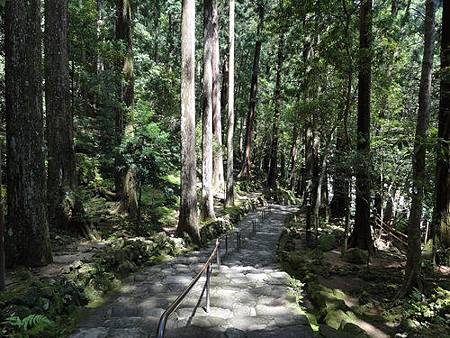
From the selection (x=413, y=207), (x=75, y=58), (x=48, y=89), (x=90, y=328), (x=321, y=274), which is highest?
(x=75, y=58)

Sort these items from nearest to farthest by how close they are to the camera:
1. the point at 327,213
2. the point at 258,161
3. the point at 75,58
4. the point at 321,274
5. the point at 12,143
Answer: the point at 12,143
the point at 321,274
the point at 75,58
the point at 327,213
the point at 258,161

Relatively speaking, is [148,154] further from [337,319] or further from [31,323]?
[337,319]

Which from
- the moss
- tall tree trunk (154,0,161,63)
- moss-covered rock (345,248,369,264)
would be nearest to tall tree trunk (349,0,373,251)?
moss-covered rock (345,248,369,264)

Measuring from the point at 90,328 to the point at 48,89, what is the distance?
7.17m

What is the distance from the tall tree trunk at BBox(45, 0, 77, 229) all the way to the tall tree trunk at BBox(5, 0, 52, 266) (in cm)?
309

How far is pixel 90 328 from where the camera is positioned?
14.8 feet

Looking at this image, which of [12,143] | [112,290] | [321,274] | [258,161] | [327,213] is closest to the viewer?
[112,290]

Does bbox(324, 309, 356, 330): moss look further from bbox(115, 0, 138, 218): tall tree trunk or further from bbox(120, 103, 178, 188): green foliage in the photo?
bbox(115, 0, 138, 218): tall tree trunk

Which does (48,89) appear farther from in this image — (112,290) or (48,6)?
(112,290)

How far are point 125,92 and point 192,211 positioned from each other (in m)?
5.25

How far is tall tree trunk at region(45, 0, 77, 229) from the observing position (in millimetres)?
9641

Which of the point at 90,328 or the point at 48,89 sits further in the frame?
the point at 48,89

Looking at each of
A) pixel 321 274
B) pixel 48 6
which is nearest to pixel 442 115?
pixel 321 274

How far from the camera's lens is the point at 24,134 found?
6.45m
